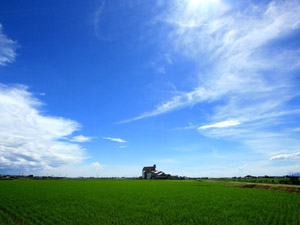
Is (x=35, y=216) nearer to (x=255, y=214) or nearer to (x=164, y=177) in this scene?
(x=255, y=214)

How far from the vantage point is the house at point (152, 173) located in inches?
5012

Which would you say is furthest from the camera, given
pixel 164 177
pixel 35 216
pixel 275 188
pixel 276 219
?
pixel 164 177

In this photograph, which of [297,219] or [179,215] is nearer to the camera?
[297,219]

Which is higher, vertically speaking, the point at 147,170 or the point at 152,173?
the point at 147,170

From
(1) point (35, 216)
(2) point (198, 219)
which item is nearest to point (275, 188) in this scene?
(2) point (198, 219)

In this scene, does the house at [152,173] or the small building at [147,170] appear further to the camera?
the small building at [147,170]

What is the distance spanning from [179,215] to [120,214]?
4.66m

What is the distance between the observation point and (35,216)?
47.4 feet

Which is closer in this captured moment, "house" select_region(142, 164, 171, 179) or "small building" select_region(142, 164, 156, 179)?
"house" select_region(142, 164, 171, 179)

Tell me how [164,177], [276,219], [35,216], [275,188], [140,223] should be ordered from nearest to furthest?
[140,223] → [276,219] → [35,216] → [275,188] → [164,177]

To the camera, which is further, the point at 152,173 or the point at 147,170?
the point at 147,170

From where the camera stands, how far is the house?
127 meters

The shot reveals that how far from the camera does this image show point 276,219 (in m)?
13.6

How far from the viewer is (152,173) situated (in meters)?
128
